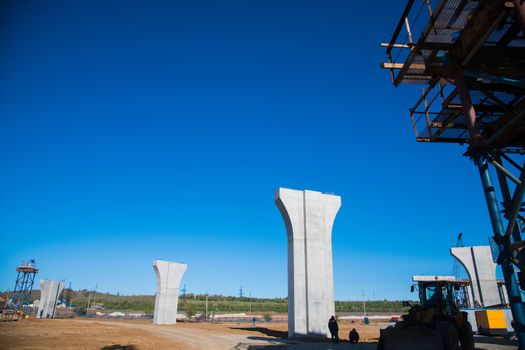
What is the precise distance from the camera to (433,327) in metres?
10.8

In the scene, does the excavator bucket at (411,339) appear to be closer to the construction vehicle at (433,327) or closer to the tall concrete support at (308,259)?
the construction vehicle at (433,327)

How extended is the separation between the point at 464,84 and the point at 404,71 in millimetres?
1530

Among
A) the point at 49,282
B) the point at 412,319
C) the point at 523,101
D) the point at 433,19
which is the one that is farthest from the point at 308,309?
the point at 49,282

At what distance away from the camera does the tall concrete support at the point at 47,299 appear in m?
50.0

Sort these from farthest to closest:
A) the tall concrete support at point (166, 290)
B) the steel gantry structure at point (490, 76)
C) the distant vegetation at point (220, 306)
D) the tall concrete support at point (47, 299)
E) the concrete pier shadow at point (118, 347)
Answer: the distant vegetation at point (220, 306)
the tall concrete support at point (47, 299)
the tall concrete support at point (166, 290)
the concrete pier shadow at point (118, 347)
the steel gantry structure at point (490, 76)

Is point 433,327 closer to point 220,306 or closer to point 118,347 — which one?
point 118,347

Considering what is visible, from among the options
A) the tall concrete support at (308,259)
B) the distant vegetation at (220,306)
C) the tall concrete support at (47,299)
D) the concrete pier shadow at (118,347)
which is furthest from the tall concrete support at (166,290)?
the distant vegetation at (220,306)

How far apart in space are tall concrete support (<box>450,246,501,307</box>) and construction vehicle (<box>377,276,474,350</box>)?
24.2 metres

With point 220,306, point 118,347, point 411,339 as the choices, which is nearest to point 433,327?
point 411,339

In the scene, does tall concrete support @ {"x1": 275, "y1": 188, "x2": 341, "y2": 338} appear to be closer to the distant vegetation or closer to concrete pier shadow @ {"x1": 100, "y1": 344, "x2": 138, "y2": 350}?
concrete pier shadow @ {"x1": 100, "y1": 344, "x2": 138, "y2": 350}

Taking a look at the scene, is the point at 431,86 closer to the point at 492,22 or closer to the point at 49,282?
the point at 492,22

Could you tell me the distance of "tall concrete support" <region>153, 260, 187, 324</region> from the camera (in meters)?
37.5

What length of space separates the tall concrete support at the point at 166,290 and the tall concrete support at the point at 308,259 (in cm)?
2120

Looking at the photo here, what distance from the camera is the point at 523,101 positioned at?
8.85 m
